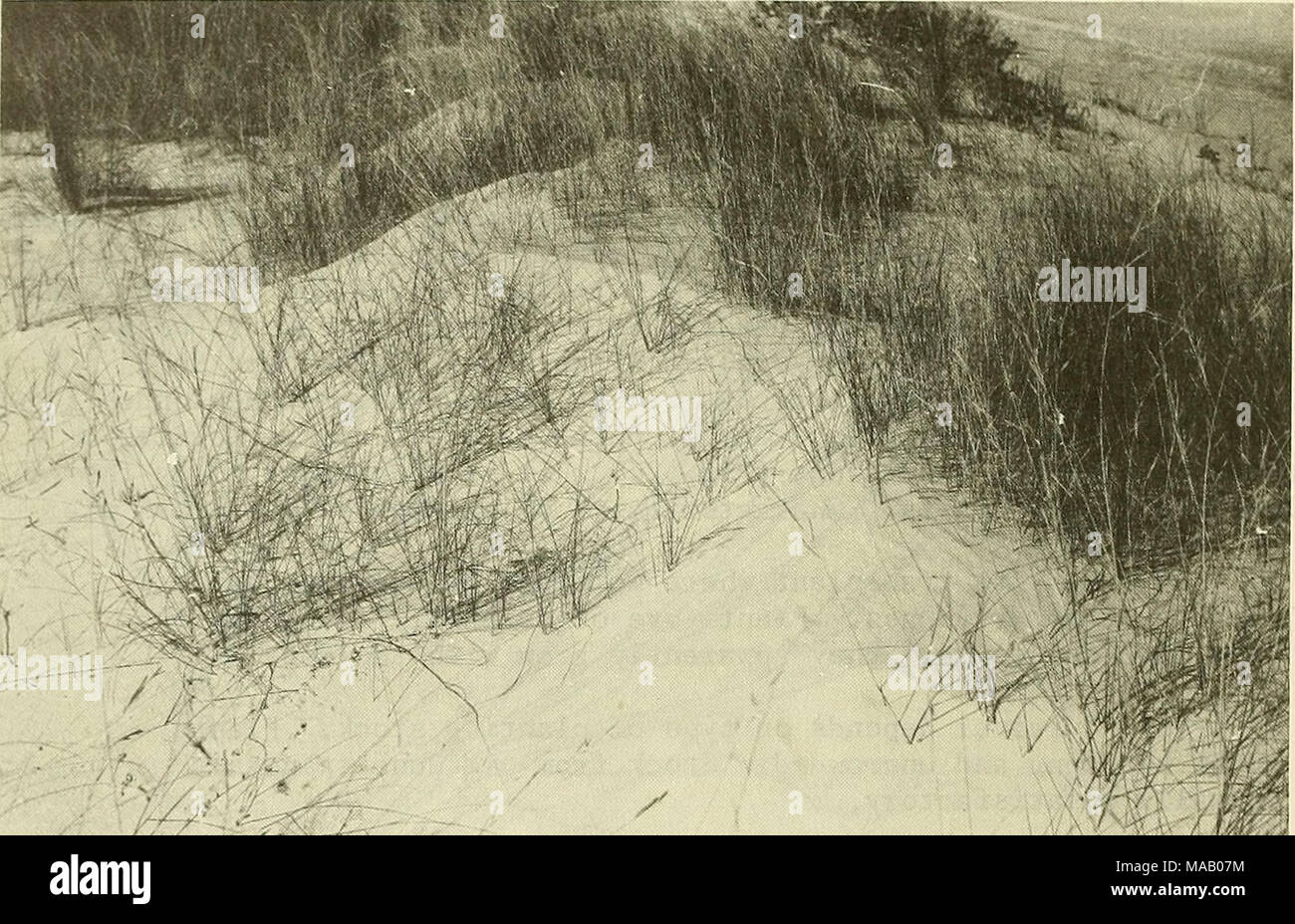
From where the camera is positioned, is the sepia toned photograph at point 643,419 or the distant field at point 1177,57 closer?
the sepia toned photograph at point 643,419

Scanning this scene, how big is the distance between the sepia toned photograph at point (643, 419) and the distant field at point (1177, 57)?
0.01 m

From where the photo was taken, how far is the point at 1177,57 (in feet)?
13.2

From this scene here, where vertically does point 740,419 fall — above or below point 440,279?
below

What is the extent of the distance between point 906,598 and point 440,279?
6.03 ft

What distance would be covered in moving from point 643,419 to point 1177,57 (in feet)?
7.46

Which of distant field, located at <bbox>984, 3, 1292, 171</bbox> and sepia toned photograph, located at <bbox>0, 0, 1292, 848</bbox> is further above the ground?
distant field, located at <bbox>984, 3, 1292, 171</bbox>

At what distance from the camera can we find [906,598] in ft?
12.0

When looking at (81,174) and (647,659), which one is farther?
(81,174)

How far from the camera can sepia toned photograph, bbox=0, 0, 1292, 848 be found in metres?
3.56

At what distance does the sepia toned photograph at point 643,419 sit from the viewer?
3561 millimetres

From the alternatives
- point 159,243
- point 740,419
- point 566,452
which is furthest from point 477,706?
point 159,243

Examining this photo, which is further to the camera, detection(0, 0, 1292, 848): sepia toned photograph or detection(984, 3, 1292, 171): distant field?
detection(984, 3, 1292, 171): distant field

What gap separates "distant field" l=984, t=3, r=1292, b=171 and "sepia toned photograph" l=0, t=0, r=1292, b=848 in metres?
0.01
